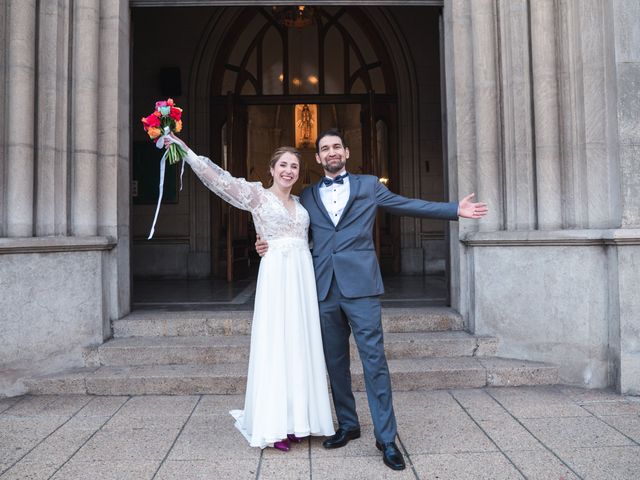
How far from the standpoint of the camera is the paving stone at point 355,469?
2828 millimetres

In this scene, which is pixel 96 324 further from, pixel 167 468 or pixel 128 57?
pixel 128 57

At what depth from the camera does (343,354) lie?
130 inches

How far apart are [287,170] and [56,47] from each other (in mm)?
3060

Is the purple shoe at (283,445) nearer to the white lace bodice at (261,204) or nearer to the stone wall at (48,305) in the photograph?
the white lace bodice at (261,204)

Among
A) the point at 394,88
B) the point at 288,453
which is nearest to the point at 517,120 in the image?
the point at 288,453

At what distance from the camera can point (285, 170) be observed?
3318 millimetres

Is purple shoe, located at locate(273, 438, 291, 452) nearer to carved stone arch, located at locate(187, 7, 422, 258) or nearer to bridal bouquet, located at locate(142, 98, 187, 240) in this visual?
bridal bouquet, located at locate(142, 98, 187, 240)

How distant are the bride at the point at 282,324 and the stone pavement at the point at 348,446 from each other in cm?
19

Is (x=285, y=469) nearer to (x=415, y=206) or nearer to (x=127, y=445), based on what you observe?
(x=127, y=445)

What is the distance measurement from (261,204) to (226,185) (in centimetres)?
25

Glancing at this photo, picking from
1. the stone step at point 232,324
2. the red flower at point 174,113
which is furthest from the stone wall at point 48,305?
the red flower at point 174,113

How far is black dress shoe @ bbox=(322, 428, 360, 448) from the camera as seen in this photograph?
321 centimetres

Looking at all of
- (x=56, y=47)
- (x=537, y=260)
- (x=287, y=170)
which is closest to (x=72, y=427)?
(x=287, y=170)

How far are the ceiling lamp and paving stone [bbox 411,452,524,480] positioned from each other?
9.09 meters
